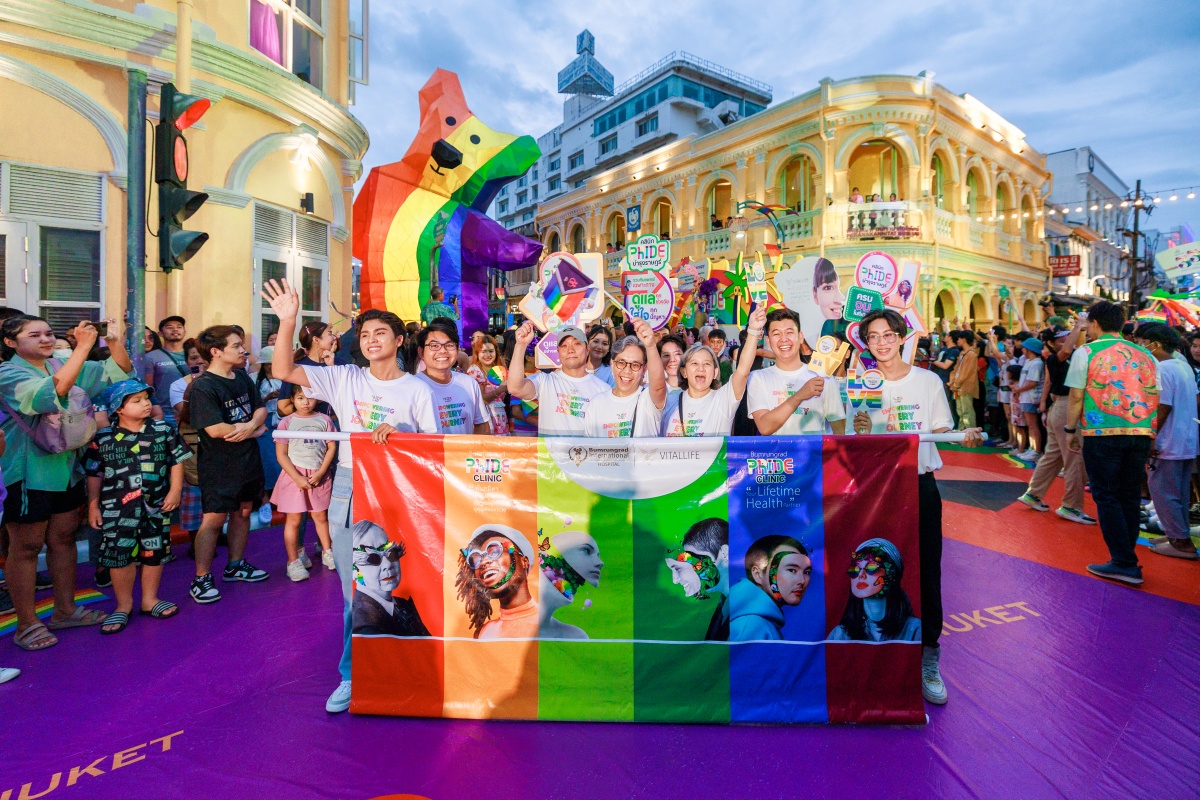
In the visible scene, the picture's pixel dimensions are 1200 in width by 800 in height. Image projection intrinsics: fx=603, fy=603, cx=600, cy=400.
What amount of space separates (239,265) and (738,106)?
3312cm

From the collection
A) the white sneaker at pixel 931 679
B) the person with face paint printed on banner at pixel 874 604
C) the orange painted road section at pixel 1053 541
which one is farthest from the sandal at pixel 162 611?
the orange painted road section at pixel 1053 541

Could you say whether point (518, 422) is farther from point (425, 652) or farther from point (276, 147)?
point (425, 652)

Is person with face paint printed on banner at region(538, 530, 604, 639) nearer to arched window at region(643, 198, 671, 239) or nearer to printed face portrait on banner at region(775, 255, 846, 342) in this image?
printed face portrait on banner at region(775, 255, 846, 342)

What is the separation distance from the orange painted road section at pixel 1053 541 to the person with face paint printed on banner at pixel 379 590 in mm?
4861

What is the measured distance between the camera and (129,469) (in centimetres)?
368

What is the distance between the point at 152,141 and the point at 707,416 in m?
7.05

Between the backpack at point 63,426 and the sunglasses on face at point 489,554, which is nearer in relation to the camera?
the sunglasses on face at point 489,554

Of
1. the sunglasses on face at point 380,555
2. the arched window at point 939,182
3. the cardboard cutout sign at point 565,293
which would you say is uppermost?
the arched window at point 939,182

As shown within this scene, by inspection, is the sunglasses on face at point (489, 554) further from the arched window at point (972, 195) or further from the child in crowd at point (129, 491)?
the arched window at point (972, 195)

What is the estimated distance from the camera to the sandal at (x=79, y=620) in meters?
3.65

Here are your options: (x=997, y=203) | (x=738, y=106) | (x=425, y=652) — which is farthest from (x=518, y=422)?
(x=738, y=106)

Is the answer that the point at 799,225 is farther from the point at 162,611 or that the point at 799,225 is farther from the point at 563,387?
the point at 162,611

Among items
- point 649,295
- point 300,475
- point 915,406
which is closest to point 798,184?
point 649,295

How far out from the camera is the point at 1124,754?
8.30ft
